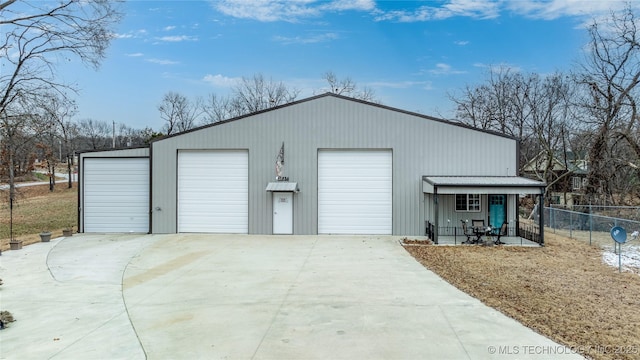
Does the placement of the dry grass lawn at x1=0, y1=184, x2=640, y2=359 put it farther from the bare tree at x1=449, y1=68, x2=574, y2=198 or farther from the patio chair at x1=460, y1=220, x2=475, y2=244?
the bare tree at x1=449, y1=68, x2=574, y2=198

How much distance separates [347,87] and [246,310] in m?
34.9

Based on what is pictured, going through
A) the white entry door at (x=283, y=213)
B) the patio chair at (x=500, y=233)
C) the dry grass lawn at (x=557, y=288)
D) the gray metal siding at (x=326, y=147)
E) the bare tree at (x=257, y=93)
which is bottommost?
the dry grass lawn at (x=557, y=288)

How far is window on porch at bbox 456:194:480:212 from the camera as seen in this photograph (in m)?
15.9

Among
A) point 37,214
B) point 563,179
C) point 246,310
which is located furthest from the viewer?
point 563,179

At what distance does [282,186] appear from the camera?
624 inches

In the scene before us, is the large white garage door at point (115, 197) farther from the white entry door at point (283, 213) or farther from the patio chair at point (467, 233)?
the patio chair at point (467, 233)

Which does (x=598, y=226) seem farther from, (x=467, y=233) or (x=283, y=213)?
(x=283, y=213)

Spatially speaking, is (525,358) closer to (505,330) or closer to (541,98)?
(505,330)

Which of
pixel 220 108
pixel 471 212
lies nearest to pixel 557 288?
pixel 471 212

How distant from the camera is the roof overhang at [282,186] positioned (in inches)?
614

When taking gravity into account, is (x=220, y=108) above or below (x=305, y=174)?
above

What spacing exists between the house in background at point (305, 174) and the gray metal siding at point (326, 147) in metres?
0.04

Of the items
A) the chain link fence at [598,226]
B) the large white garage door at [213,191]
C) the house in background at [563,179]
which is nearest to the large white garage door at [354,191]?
the large white garage door at [213,191]

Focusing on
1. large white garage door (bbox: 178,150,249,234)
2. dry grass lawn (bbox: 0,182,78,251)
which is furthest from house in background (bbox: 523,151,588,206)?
dry grass lawn (bbox: 0,182,78,251)
